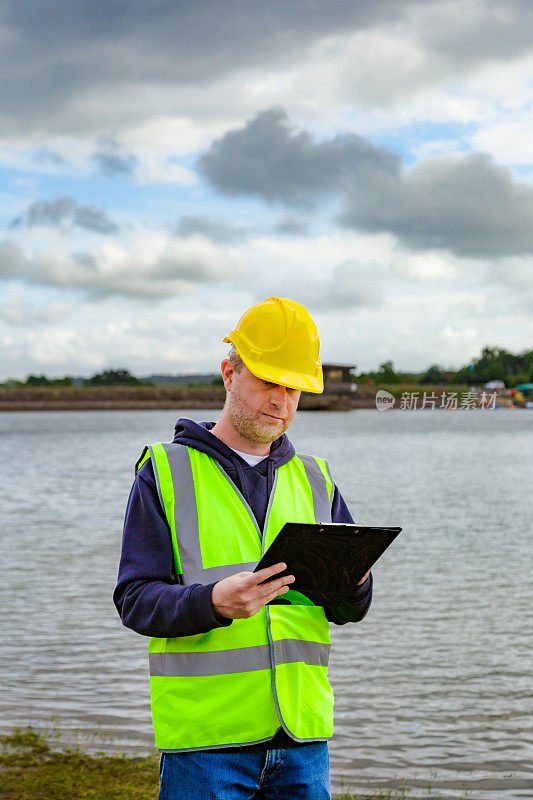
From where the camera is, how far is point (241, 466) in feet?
8.34

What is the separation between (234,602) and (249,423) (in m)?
0.56

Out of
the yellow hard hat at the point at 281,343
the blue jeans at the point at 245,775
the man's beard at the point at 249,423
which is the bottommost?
the blue jeans at the point at 245,775

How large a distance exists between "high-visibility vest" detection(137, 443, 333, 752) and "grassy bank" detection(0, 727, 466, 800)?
2.76 meters

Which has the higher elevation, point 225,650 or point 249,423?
point 249,423

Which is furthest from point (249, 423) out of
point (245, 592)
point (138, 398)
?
point (138, 398)

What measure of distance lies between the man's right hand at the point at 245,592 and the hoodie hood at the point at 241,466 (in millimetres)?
358

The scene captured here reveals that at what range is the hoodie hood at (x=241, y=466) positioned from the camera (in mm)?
2516

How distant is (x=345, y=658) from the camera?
896 centimetres

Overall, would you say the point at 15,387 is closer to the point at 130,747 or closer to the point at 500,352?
the point at 500,352

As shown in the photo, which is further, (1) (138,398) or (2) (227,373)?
(1) (138,398)

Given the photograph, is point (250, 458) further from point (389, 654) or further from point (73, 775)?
point (389, 654)

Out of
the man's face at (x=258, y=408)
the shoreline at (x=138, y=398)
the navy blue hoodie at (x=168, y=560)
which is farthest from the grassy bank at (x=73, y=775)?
the shoreline at (x=138, y=398)

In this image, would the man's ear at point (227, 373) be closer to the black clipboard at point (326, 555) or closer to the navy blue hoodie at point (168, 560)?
the navy blue hoodie at point (168, 560)

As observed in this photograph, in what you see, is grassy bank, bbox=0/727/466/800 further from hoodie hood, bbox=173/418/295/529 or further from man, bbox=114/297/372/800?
hoodie hood, bbox=173/418/295/529
